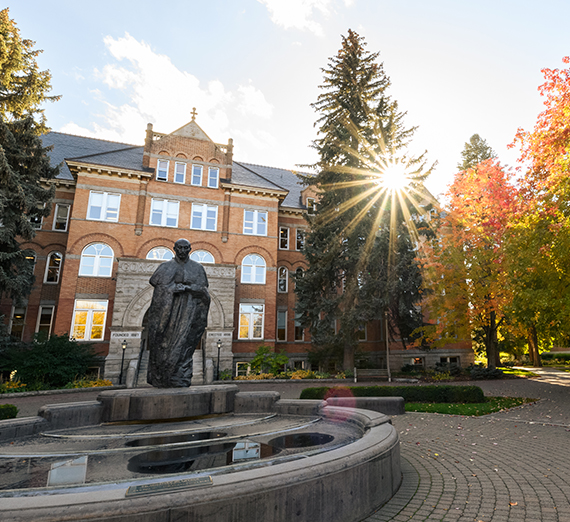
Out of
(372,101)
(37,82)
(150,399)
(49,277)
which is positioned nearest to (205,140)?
(37,82)

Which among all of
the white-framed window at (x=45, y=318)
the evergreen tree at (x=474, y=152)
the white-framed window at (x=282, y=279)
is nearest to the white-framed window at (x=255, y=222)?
the white-framed window at (x=282, y=279)

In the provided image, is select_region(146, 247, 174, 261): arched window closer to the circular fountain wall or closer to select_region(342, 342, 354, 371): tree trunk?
select_region(342, 342, 354, 371): tree trunk

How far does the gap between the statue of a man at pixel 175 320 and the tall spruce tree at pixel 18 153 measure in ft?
48.7

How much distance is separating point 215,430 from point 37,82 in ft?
73.3

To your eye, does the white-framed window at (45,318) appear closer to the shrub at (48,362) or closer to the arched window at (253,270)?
the shrub at (48,362)

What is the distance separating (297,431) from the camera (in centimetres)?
623

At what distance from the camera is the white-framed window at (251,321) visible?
84.2 feet

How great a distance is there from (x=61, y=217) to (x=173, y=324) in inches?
923

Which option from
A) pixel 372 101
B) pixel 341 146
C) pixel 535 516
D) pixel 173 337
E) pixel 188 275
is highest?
pixel 372 101

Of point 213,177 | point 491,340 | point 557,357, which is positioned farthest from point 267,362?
point 557,357

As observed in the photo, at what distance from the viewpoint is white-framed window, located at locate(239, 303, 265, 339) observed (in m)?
25.7

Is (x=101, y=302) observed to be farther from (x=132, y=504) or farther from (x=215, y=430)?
(x=132, y=504)

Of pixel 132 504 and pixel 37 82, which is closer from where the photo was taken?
pixel 132 504

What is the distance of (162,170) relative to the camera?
26.2 metres
